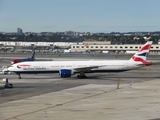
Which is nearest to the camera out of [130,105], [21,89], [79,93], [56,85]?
[130,105]

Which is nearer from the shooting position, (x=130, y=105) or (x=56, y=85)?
(x=130, y=105)

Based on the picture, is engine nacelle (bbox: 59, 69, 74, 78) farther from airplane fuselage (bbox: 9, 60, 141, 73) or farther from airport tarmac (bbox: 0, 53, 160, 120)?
airport tarmac (bbox: 0, 53, 160, 120)

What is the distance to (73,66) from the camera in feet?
243

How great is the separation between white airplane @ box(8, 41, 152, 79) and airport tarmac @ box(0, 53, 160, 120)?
6637 mm

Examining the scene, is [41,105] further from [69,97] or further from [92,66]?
[92,66]

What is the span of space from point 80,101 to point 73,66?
28.8 meters

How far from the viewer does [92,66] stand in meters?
73.8

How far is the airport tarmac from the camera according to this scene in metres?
36.9

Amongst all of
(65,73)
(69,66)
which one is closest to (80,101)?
(65,73)

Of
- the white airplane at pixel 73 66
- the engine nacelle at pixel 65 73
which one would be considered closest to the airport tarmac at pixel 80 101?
the engine nacelle at pixel 65 73

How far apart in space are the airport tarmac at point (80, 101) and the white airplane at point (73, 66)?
664 cm

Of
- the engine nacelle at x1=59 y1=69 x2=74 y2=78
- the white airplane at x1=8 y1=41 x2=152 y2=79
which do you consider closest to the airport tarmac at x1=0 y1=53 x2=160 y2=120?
the engine nacelle at x1=59 y1=69 x2=74 y2=78

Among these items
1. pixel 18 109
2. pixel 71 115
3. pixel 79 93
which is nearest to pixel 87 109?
pixel 71 115

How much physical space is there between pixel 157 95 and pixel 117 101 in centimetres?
695
